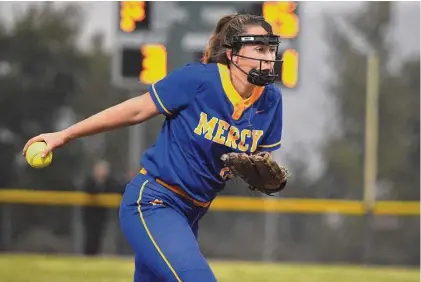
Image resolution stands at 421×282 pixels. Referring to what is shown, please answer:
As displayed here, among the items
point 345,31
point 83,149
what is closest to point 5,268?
point 83,149

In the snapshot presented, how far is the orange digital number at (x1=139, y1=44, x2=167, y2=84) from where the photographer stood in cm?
1128

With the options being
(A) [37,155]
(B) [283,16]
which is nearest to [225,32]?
(A) [37,155]

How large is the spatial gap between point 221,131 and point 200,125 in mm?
92

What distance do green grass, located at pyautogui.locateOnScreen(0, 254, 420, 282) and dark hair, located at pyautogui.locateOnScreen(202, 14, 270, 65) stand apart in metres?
4.75

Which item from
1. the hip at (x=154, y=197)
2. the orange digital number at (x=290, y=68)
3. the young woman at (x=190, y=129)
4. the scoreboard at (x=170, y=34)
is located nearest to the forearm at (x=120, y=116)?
the young woman at (x=190, y=129)

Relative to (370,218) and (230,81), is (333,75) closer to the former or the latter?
(370,218)

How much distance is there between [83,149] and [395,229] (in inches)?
259

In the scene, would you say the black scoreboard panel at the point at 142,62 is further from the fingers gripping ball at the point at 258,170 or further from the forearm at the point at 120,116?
the forearm at the point at 120,116

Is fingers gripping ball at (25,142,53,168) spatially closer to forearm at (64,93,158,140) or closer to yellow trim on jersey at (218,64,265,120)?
forearm at (64,93,158,140)

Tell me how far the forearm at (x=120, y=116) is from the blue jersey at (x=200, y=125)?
0.05 m

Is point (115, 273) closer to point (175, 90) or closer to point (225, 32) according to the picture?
point (225, 32)

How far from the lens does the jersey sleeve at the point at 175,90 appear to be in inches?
147

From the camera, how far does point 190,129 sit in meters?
3.77

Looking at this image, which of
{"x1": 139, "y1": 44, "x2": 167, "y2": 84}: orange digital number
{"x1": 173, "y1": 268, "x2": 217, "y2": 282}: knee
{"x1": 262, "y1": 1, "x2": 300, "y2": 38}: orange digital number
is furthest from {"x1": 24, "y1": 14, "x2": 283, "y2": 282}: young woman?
{"x1": 139, "y1": 44, "x2": 167, "y2": 84}: orange digital number
